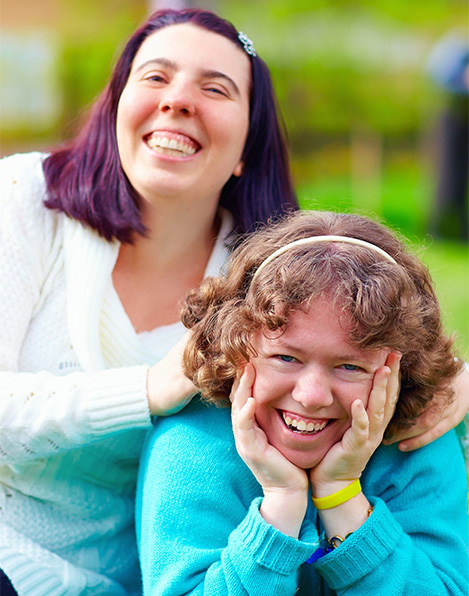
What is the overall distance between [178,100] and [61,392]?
3.31 feet

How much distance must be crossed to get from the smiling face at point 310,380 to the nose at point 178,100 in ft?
3.23

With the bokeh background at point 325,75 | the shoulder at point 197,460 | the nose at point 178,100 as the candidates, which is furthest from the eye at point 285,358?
the bokeh background at point 325,75

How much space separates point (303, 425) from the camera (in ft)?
6.84

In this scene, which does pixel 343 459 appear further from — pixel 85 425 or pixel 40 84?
pixel 40 84

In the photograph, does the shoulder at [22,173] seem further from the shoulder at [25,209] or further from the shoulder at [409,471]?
the shoulder at [409,471]

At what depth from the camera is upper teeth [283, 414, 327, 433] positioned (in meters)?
2.08

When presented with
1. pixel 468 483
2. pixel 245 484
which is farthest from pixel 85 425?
pixel 468 483

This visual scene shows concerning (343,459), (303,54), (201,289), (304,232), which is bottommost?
(303,54)

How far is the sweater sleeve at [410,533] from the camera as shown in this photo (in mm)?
2068

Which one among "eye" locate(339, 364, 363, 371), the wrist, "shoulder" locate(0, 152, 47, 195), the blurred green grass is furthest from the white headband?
the blurred green grass

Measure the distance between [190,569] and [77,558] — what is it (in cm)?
77

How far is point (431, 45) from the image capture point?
18.8 m

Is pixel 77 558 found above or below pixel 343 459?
below

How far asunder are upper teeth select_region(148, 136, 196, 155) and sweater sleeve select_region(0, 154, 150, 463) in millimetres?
429
